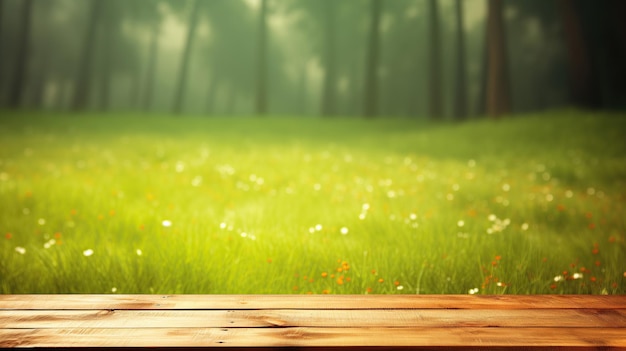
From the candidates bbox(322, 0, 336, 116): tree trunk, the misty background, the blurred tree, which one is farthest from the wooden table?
the blurred tree

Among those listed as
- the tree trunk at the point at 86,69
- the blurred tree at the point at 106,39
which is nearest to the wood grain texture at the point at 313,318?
the tree trunk at the point at 86,69

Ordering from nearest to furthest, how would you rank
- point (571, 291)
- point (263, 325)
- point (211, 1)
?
point (263, 325), point (571, 291), point (211, 1)

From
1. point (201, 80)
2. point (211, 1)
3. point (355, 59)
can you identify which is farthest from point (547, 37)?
point (201, 80)

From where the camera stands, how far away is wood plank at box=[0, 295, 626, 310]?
203 cm

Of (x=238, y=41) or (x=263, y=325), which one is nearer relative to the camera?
(x=263, y=325)

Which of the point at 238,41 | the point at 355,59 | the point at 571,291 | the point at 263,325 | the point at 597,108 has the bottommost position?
the point at 571,291

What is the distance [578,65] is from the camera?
14914 mm

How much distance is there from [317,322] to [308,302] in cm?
23

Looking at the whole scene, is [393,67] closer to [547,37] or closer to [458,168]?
[547,37]

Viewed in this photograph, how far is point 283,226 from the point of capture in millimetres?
4195

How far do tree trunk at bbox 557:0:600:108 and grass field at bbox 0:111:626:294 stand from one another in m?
4.84

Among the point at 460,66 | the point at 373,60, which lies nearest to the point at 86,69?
the point at 373,60

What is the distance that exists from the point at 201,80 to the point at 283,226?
4111 centimetres

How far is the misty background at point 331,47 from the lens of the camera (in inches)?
741
